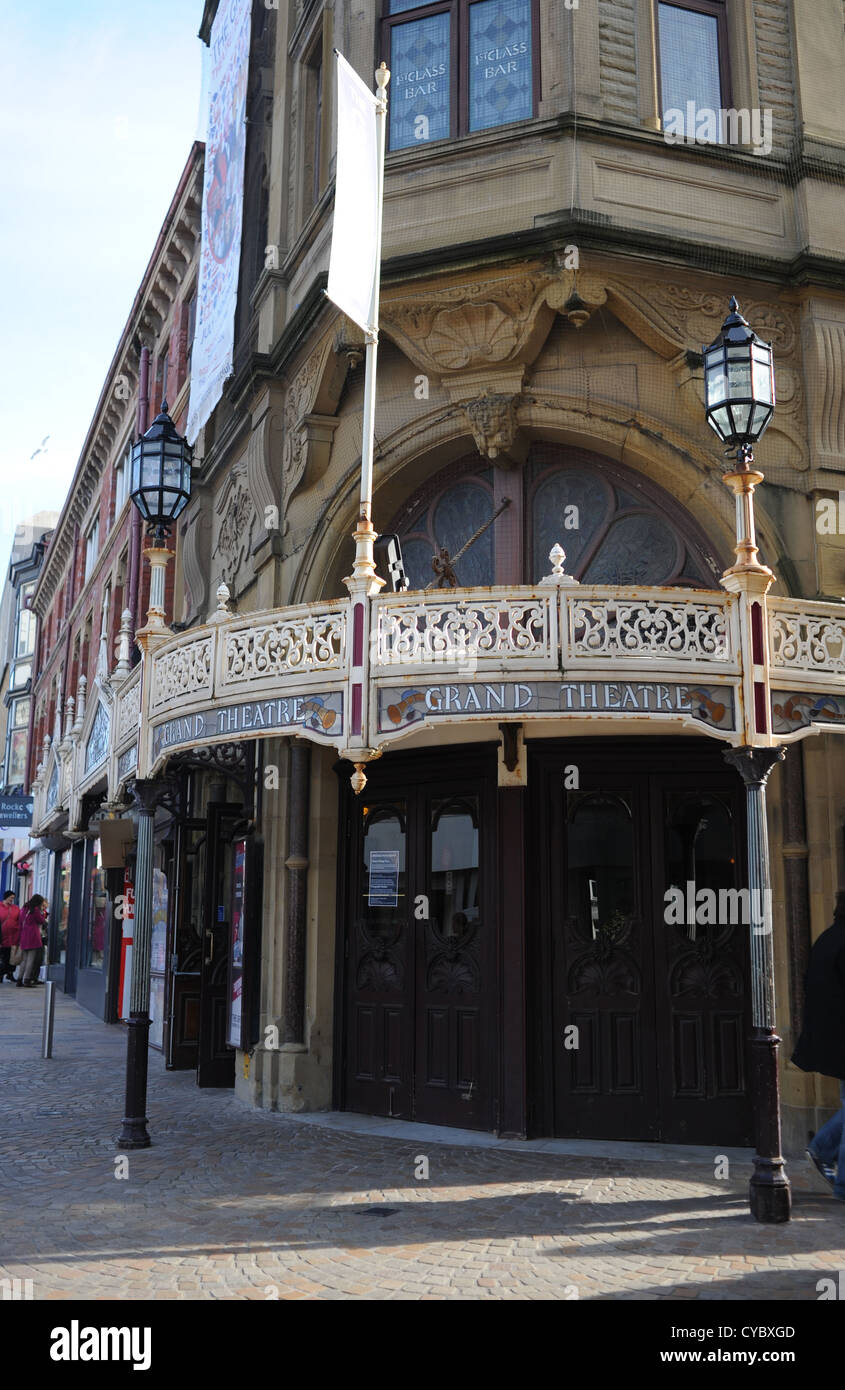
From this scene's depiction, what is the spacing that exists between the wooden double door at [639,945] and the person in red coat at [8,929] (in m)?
21.8

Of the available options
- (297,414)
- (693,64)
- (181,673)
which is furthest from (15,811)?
(693,64)

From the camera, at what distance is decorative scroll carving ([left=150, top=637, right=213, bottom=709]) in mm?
9734

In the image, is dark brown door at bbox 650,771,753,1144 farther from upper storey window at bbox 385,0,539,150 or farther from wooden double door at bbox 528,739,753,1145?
upper storey window at bbox 385,0,539,150

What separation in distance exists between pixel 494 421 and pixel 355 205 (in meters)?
2.27

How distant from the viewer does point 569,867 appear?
10.5 metres

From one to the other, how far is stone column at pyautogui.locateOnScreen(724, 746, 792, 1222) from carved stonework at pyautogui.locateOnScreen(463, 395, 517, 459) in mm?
4206

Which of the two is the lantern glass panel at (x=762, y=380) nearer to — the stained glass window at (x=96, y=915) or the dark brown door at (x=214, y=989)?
the dark brown door at (x=214, y=989)

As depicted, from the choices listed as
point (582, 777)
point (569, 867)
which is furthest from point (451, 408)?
point (569, 867)

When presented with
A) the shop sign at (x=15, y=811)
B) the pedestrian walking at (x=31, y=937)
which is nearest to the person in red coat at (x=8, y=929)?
the pedestrian walking at (x=31, y=937)

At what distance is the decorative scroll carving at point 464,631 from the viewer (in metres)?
8.22

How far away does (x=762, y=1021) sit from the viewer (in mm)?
7605

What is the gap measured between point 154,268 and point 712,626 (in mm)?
16658

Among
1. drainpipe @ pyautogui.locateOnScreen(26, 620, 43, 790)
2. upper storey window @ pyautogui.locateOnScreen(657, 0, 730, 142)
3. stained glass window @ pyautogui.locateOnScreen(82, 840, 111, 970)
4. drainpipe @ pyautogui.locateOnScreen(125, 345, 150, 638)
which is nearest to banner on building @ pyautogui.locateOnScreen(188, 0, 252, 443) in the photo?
upper storey window @ pyautogui.locateOnScreen(657, 0, 730, 142)

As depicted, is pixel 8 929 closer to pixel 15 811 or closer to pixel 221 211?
pixel 15 811
